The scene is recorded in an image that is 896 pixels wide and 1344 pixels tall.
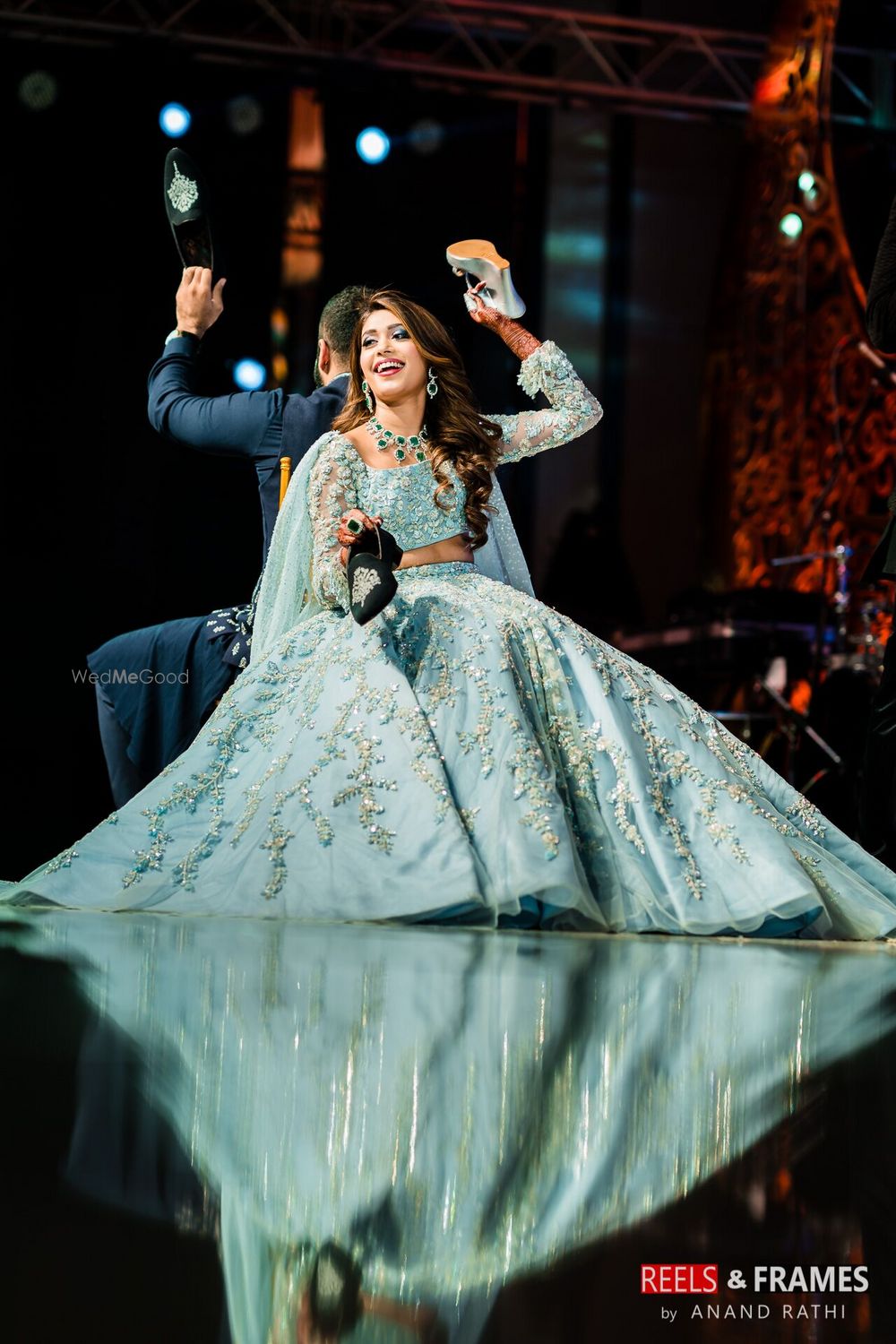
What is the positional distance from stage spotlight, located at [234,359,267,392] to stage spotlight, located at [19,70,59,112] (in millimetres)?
1503

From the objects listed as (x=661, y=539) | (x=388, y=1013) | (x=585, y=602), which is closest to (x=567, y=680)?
(x=388, y=1013)

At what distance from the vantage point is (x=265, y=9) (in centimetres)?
707

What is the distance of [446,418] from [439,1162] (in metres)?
2.75

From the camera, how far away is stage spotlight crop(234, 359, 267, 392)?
7371 millimetres

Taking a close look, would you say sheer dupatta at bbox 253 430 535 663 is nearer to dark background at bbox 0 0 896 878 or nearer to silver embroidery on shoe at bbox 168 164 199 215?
silver embroidery on shoe at bbox 168 164 199 215

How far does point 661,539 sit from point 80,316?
3624 mm

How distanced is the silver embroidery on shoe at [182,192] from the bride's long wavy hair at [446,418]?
556 millimetres

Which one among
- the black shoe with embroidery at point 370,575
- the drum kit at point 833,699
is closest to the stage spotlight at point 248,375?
the drum kit at point 833,699

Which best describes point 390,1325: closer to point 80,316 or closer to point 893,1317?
point 893,1317

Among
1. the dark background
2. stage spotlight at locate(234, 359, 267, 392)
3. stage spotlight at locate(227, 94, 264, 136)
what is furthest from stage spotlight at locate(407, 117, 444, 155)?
stage spotlight at locate(234, 359, 267, 392)

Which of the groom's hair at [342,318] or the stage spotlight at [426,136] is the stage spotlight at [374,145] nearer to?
the stage spotlight at [426,136]

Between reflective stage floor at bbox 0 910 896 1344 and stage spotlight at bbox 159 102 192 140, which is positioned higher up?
stage spotlight at bbox 159 102 192 140

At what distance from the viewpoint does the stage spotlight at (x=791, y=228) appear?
7.84 meters

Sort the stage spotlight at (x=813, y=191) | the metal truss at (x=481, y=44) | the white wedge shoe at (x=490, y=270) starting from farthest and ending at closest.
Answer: the stage spotlight at (x=813, y=191), the metal truss at (x=481, y=44), the white wedge shoe at (x=490, y=270)
